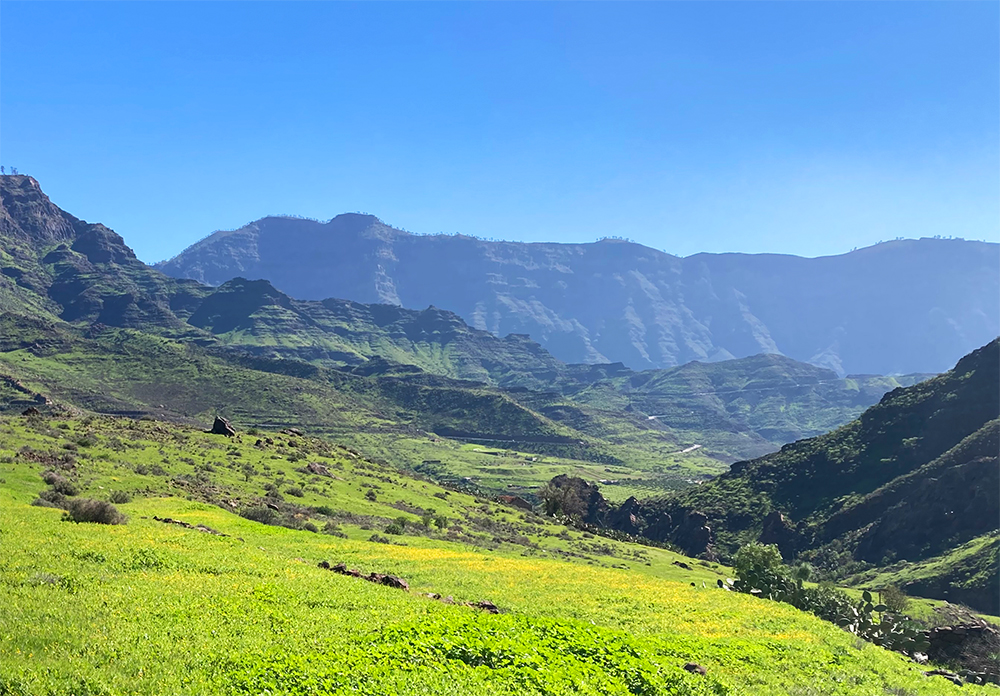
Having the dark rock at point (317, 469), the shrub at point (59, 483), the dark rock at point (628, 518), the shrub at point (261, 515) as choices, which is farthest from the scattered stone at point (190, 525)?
the dark rock at point (628, 518)

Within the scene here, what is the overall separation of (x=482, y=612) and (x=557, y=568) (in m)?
17.4

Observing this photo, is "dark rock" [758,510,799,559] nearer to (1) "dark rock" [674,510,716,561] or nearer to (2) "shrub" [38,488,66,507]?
(1) "dark rock" [674,510,716,561]

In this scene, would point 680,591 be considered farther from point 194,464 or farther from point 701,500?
point 701,500

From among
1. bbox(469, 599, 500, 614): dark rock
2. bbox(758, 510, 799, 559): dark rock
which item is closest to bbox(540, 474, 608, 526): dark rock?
bbox(758, 510, 799, 559): dark rock

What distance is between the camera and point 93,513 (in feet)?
109

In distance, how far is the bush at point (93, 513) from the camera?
33.1 meters

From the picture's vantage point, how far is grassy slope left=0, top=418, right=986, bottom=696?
15.7 metres

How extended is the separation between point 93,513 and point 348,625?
2005 cm

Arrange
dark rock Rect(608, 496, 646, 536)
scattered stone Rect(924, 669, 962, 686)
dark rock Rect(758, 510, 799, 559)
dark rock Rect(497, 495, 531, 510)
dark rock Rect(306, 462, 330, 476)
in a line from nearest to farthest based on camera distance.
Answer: scattered stone Rect(924, 669, 962, 686) < dark rock Rect(306, 462, 330, 476) < dark rock Rect(497, 495, 531, 510) < dark rock Rect(758, 510, 799, 559) < dark rock Rect(608, 496, 646, 536)

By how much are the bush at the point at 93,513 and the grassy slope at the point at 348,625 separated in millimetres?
1409

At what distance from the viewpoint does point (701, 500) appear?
132m

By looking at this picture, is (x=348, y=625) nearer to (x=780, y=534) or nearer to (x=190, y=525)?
(x=190, y=525)

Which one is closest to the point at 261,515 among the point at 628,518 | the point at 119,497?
the point at 119,497

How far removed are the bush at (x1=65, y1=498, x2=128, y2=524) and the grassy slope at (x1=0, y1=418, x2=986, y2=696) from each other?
1.41 meters
